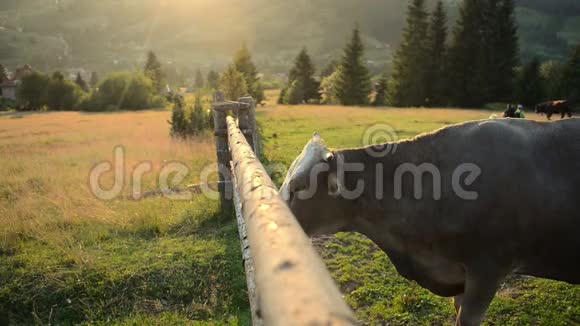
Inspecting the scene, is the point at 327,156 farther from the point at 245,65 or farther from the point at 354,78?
the point at 354,78

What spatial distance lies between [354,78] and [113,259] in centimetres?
4504

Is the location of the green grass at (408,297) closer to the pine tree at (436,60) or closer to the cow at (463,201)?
the cow at (463,201)

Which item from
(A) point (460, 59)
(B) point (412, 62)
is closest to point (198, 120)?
(B) point (412, 62)

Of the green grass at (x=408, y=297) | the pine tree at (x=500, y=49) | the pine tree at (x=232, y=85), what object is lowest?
the green grass at (x=408, y=297)

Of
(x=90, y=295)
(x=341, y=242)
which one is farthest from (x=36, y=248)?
(x=341, y=242)

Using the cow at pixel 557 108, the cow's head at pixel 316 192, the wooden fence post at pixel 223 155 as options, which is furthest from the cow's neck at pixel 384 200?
the cow at pixel 557 108

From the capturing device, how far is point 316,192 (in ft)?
10.7

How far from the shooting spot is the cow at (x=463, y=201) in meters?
2.96

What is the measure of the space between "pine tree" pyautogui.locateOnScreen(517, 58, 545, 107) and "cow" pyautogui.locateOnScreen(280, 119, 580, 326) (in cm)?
4422

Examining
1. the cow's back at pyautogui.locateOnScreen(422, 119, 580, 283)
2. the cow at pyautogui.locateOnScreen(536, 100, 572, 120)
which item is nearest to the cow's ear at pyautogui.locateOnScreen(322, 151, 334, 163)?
the cow's back at pyautogui.locateOnScreen(422, 119, 580, 283)

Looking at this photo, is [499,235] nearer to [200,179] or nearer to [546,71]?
[200,179]

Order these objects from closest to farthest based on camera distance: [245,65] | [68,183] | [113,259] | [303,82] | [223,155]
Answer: [113,259], [223,155], [68,183], [245,65], [303,82]

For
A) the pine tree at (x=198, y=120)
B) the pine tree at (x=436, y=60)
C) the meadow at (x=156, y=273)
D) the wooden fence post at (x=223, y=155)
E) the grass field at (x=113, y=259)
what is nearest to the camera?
the meadow at (x=156, y=273)

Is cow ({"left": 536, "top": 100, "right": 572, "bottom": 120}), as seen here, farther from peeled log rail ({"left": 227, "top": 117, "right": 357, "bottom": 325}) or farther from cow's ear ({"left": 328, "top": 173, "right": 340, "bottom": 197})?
peeled log rail ({"left": 227, "top": 117, "right": 357, "bottom": 325})
